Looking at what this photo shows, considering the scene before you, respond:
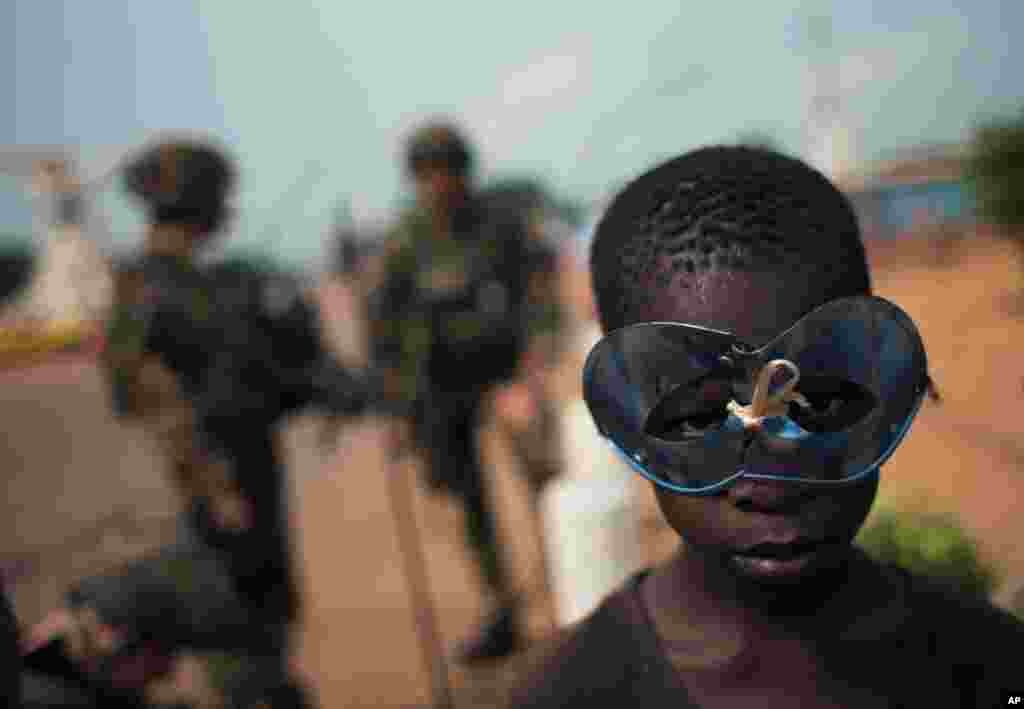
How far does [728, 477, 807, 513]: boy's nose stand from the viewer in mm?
954

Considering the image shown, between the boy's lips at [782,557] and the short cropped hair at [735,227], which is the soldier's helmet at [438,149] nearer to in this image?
the short cropped hair at [735,227]

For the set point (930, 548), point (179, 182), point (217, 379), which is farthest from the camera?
point (217, 379)

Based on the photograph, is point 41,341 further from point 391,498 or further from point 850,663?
point 850,663

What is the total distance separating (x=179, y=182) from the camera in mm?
2736

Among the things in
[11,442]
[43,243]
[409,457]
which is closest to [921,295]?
[409,457]

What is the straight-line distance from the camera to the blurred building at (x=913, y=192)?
2.22 m

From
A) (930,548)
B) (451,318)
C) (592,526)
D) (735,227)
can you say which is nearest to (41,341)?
(451,318)

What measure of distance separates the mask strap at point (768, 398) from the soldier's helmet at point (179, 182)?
2334mm

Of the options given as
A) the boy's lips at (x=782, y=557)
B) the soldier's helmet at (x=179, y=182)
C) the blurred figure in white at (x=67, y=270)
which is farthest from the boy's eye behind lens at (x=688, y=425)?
the blurred figure in white at (x=67, y=270)

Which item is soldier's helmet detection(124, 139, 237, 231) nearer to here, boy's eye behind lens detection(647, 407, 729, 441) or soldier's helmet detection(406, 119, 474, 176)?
soldier's helmet detection(406, 119, 474, 176)

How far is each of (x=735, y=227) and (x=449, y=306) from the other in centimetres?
260

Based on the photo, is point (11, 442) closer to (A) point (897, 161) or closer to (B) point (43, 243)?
(A) point (897, 161)

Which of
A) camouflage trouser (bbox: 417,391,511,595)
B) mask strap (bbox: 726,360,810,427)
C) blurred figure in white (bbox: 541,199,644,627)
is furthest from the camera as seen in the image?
camouflage trouser (bbox: 417,391,511,595)

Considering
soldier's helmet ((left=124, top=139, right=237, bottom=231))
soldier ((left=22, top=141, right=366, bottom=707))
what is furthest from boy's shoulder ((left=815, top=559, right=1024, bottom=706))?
soldier's helmet ((left=124, top=139, right=237, bottom=231))
